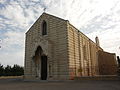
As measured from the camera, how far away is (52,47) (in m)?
19.9

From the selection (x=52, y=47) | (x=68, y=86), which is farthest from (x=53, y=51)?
(x=68, y=86)

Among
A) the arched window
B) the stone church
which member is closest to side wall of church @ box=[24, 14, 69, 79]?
the stone church

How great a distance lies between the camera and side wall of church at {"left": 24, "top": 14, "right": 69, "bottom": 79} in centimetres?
1841

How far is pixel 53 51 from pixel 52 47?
0.61 meters

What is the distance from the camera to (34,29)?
2320cm

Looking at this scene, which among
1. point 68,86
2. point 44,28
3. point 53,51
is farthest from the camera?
point 44,28

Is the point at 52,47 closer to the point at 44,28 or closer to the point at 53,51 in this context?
the point at 53,51

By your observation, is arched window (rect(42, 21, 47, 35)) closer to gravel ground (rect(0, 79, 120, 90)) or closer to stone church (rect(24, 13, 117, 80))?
stone church (rect(24, 13, 117, 80))

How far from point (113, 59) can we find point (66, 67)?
1730 centimetres

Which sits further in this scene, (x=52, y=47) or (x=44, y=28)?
(x=44, y=28)

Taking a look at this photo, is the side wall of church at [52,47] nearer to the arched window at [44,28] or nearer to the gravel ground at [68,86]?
the arched window at [44,28]

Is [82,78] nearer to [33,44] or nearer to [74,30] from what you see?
[74,30]

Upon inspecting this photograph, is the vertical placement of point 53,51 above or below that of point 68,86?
above

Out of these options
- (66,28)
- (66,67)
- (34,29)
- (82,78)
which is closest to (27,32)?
(34,29)
